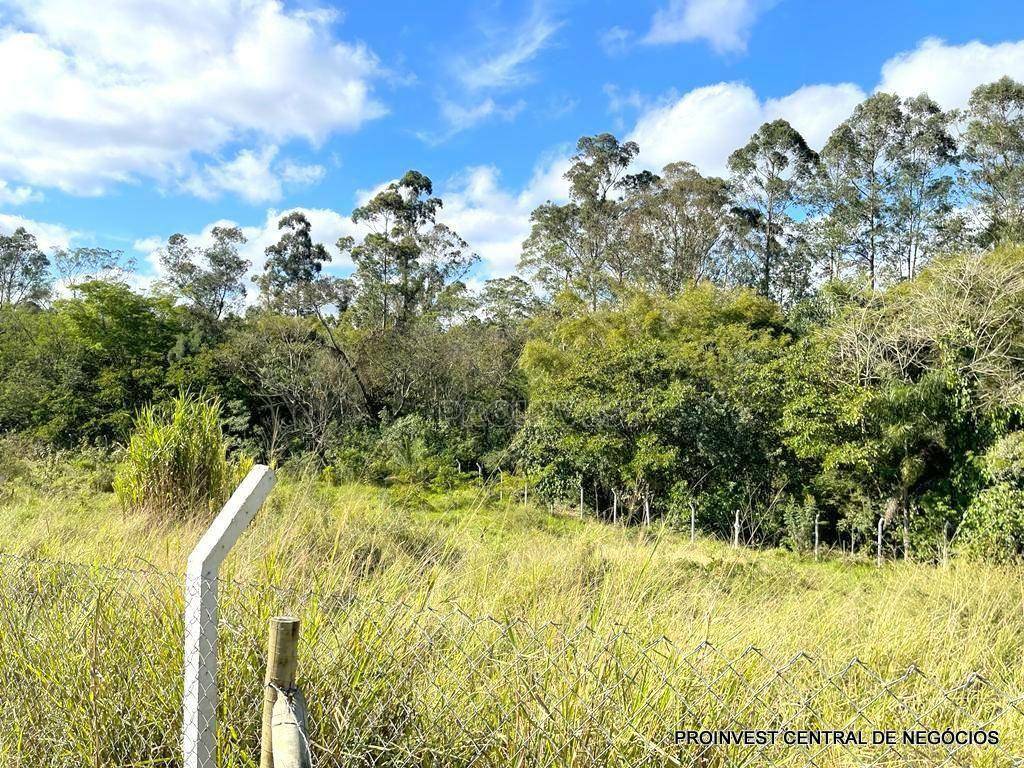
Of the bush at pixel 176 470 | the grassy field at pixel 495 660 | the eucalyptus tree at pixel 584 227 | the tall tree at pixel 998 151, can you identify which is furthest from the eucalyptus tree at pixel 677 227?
the grassy field at pixel 495 660

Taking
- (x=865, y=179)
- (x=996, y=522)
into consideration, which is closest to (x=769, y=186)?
(x=865, y=179)

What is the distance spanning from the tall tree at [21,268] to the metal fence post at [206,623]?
3640 cm

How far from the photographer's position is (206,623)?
68.1 inches

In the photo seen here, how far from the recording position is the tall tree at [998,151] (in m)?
20.9

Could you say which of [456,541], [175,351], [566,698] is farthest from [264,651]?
[175,351]

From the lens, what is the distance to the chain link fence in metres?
1.90

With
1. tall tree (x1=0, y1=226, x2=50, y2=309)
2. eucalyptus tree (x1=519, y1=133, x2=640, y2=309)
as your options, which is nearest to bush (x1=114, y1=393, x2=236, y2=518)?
eucalyptus tree (x1=519, y1=133, x2=640, y2=309)

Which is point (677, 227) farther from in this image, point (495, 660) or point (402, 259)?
point (495, 660)

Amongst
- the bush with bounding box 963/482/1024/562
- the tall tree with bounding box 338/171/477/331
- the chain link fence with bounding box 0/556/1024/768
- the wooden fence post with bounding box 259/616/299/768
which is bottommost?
the bush with bounding box 963/482/1024/562

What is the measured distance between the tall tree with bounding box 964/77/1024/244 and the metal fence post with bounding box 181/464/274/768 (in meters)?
24.5

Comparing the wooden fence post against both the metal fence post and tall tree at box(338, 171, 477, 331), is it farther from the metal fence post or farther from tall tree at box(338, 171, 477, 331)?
tall tree at box(338, 171, 477, 331)

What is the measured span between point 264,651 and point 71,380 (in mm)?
15644

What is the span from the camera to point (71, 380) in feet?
49.2

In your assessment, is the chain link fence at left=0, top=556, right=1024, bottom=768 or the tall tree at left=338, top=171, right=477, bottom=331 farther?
the tall tree at left=338, top=171, right=477, bottom=331
